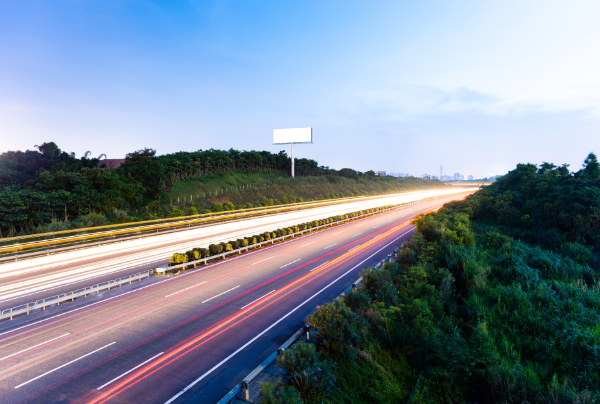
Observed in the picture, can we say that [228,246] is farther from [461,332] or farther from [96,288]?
[461,332]

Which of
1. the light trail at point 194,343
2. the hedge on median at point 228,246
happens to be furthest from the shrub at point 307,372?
the hedge on median at point 228,246

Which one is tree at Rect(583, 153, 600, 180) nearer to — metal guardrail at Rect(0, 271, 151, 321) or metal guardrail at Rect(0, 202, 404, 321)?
metal guardrail at Rect(0, 202, 404, 321)

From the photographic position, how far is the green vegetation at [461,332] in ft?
30.8

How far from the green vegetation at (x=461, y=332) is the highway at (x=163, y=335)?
2.46 metres

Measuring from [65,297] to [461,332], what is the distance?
61.7 ft

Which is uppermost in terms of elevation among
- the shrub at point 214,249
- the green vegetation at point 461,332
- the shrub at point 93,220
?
the shrub at point 93,220

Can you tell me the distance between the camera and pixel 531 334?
46.8ft

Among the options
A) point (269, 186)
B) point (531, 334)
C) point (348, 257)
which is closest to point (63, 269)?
point (348, 257)

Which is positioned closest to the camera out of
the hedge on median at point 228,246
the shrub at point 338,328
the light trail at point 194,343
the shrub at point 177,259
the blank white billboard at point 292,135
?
the light trail at point 194,343

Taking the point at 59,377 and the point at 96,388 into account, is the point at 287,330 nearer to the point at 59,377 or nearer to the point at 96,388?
the point at 96,388

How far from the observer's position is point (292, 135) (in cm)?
8231

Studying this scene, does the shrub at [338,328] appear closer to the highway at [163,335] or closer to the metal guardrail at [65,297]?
the highway at [163,335]

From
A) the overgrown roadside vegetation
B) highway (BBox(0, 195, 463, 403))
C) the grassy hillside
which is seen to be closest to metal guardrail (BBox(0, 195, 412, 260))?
the grassy hillside

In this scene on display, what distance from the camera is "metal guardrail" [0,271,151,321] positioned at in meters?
13.1
